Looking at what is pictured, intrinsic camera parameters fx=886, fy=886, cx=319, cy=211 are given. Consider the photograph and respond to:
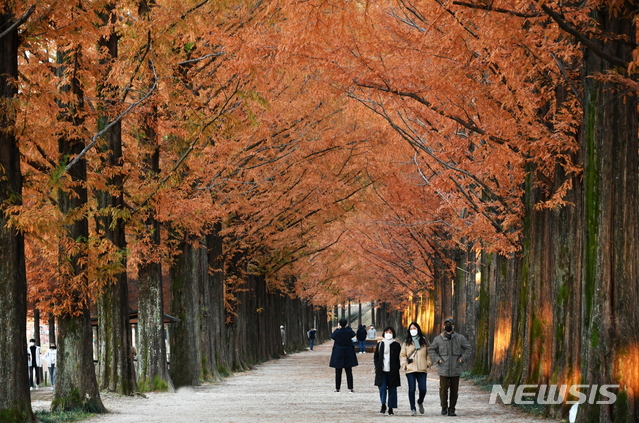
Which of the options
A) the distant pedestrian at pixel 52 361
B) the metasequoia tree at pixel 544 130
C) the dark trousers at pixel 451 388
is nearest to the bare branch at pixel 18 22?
the metasequoia tree at pixel 544 130

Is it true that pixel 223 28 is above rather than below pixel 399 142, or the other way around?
above

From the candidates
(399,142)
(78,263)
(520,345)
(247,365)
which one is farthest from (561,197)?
(247,365)

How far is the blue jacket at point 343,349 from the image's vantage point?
77.6 feet

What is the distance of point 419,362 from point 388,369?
0.64 metres

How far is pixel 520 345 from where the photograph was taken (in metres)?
19.9

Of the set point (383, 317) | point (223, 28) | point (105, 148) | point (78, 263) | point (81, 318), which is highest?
point (223, 28)

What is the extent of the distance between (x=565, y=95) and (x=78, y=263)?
10.1 m

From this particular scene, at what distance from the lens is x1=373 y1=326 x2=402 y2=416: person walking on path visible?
17.6 m

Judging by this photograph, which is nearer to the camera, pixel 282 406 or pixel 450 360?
pixel 450 360

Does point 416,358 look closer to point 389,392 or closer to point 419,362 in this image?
point 419,362

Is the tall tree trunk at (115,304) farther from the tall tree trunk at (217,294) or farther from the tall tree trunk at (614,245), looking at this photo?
the tall tree trunk at (217,294)

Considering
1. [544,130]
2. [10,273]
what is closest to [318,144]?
[544,130]

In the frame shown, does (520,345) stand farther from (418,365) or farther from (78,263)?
(78,263)

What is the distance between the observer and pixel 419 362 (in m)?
17.6
